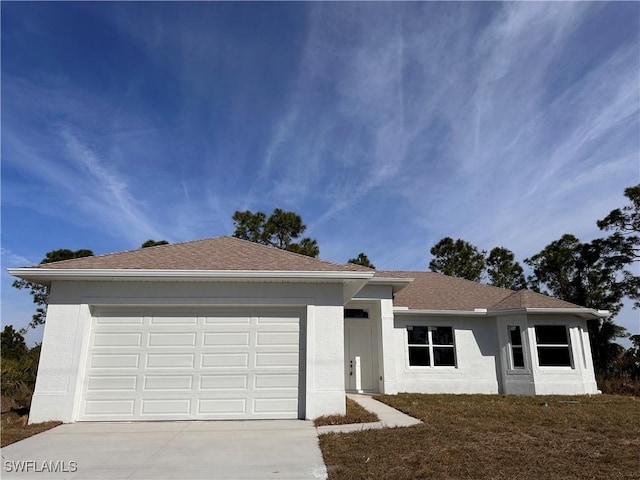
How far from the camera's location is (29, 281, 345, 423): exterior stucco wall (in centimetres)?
864

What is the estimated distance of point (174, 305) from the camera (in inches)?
364

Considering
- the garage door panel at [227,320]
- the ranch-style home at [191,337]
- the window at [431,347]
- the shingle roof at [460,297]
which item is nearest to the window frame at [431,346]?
the window at [431,347]

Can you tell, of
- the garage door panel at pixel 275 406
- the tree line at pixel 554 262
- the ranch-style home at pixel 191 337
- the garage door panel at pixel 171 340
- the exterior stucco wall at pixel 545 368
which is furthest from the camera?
the tree line at pixel 554 262

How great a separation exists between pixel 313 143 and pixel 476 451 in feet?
38.7

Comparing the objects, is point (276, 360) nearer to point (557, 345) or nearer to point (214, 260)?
point (214, 260)

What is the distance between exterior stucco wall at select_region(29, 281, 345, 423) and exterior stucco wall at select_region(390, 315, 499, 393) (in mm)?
5963

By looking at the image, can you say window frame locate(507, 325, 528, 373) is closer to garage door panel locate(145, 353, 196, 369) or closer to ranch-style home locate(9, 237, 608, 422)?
ranch-style home locate(9, 237, 608, 422)

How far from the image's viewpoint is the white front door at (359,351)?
14914 mm

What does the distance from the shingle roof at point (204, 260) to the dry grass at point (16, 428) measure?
3.24 metres

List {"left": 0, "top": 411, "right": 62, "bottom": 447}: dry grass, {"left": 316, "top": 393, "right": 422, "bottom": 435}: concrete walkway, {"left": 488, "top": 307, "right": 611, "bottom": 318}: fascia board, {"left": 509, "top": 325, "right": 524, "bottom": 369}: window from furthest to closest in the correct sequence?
1. {"left": 509, "top": 325, "right": 524, "bottom": 369}: window
2. {"left": 488, "top": 307, "right": 611, "bottom": 318}: fascia board
3. {"left": 316, "top": 393, "right": 422, "bottom": 435}: concrete walkway
4. {"left": 0, "top": 411, "right": 62, "bottom": 447}: dry grass

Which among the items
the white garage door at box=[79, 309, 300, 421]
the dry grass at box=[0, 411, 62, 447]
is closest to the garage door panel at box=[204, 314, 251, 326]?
the white garage door at box=[79, 309, 300, 421]

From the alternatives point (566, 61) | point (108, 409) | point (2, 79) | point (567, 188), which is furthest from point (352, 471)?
point (567, 188)

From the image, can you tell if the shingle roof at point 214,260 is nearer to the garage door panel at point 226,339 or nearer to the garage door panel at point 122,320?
the garage door panel at point 122,320

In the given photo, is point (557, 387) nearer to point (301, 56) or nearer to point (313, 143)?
point (313, 143)
